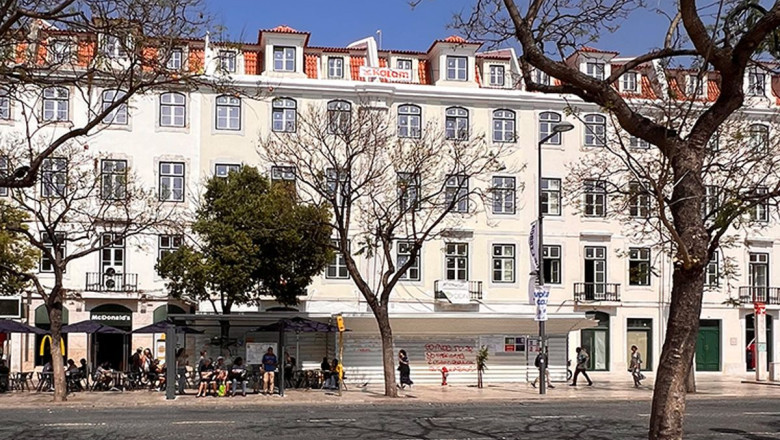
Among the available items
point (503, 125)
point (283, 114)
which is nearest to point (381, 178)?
point (283, 114)

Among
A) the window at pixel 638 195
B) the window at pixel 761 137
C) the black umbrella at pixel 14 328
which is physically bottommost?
the black umbrella at pixel 14 328

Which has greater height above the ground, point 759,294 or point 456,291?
point 456,291

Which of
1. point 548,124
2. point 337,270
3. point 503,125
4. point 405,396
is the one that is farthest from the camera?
point 548,124

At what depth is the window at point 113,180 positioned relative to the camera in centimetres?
3166

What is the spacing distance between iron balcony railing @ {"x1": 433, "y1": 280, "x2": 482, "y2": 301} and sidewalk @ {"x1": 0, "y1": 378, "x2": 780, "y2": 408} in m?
6.29

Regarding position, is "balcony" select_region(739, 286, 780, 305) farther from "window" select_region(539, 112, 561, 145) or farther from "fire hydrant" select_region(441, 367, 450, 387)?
"fire hydrant" select_region(441, 367, 450, 387)

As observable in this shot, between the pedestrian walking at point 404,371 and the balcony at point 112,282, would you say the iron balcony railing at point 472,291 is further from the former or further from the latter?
the balcony at point 112,282

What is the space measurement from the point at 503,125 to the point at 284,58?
9711 mm

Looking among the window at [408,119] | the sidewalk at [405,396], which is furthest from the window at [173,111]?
the sidewalk at [405,396]

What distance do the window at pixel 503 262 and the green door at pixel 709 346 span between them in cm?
929

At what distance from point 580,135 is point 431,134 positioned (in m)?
6.71

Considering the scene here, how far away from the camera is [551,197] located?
43844 mm

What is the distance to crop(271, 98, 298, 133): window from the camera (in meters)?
41.3

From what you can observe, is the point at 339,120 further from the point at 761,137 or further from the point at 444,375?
the point at 761,137
